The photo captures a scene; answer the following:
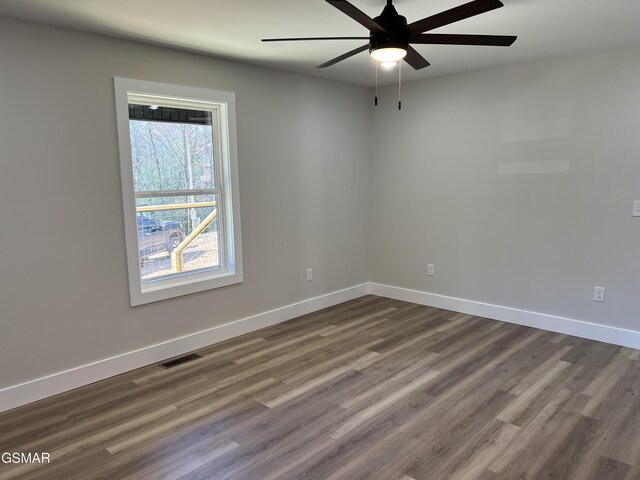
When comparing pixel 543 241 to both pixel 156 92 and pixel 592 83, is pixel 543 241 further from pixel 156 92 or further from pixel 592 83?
pixel 156 92

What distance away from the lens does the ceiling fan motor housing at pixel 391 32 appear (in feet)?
6.84

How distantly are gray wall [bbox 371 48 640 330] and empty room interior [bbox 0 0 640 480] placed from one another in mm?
20

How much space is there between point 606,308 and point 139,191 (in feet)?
12.7

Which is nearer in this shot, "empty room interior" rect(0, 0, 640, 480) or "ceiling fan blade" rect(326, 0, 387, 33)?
"ceiling fan blade" rect(326, 0, 387, 33)

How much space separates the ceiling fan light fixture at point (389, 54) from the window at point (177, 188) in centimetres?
177

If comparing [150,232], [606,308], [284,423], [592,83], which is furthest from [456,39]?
[606,308]

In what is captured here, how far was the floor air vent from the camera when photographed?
331cm

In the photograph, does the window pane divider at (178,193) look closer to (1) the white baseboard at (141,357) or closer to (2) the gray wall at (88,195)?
(2) the gray wall at (88,195)

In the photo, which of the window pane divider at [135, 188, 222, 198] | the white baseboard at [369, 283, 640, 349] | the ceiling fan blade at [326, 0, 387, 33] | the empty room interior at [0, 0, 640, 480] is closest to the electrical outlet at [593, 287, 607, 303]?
the empty room interior at [0, 0, 640, 480]

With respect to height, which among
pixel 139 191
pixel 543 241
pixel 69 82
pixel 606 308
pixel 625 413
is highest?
pixel 69 82

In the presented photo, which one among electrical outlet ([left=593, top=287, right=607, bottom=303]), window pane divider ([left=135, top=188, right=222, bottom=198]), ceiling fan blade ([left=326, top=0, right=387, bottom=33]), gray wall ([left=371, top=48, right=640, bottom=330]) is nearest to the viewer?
ceiling fan blade ([left=326, top=0, right=387, bottom=33])

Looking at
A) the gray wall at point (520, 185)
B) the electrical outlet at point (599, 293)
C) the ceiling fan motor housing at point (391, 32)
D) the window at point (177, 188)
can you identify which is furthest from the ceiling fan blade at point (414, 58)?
the electrical outlet at point (599, 293)

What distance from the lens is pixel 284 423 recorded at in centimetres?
251

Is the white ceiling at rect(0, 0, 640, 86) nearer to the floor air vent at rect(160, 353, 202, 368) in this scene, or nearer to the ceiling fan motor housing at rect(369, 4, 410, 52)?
the ceiling fan motor housing at rect(369, 4, 410, 52)
